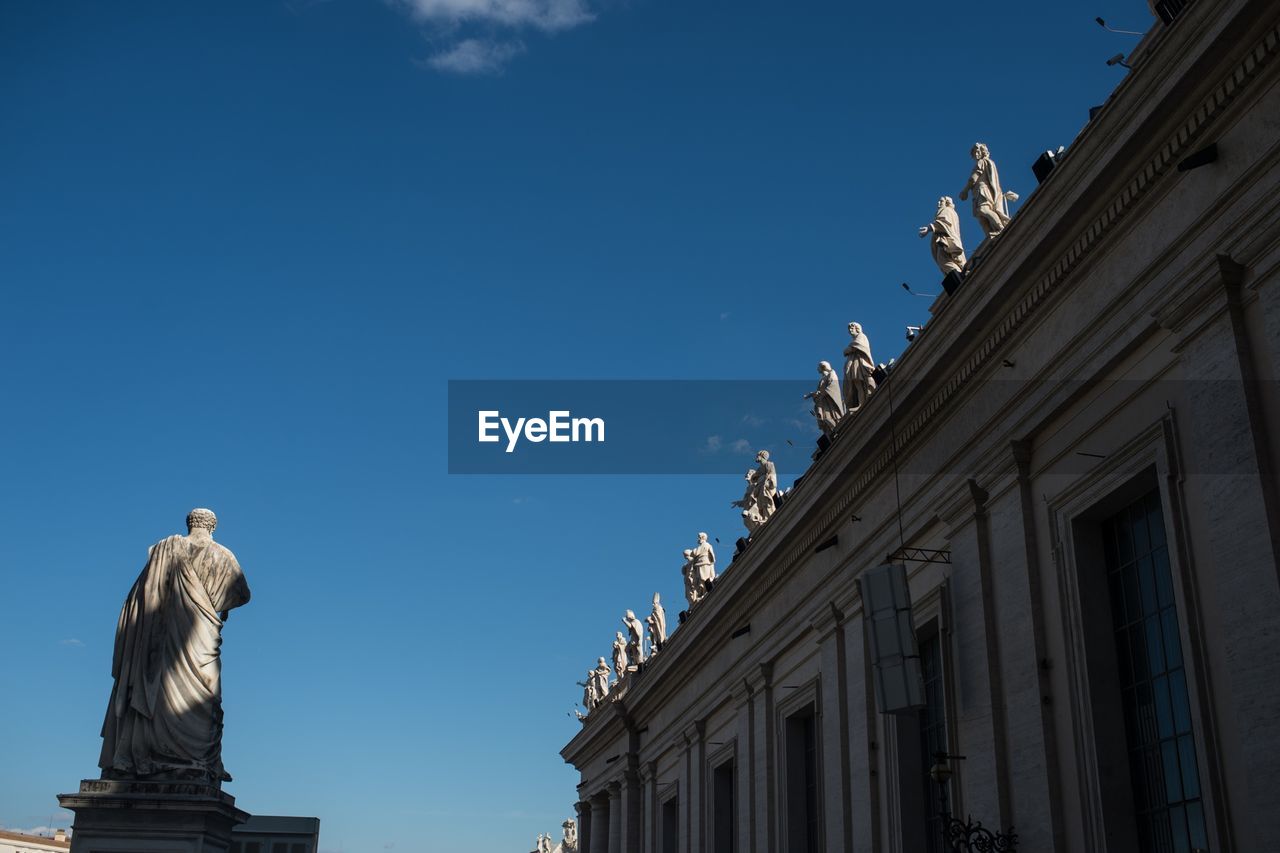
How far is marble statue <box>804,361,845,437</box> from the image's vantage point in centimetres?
2692

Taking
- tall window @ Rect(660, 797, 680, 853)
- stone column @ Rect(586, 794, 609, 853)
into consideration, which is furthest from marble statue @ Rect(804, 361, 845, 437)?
stone column @ Rect(586, 794, 609, 853)

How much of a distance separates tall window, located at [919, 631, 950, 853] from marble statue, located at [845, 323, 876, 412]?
505cm

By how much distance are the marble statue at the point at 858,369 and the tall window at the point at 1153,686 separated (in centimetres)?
787

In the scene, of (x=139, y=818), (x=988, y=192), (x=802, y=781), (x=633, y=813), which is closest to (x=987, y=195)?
(x=988, y=192)

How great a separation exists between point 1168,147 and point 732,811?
70.1ft

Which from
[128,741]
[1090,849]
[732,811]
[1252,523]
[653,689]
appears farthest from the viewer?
[653,689]

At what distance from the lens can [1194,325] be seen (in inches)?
590

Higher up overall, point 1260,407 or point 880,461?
point 880,461

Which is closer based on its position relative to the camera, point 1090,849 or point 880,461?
point 1090,849

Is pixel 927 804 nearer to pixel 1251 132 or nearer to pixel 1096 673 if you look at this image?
pixel 1096 673

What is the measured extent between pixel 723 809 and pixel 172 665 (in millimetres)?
15257

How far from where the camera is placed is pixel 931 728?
21500mm

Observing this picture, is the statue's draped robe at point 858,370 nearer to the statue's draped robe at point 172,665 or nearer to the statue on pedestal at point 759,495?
the statue on pedestal at point 759,495

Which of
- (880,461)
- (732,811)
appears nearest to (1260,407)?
(880,461)
